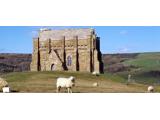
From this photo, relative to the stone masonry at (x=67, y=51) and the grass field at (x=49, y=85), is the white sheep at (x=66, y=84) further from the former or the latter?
the stone masonry at (x=67, y=51)

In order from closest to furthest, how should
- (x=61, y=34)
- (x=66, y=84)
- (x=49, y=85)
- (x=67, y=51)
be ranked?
(x=66, y=84) < (x=49, y=85) < (x=61, y=34) < (x=67, y=51)

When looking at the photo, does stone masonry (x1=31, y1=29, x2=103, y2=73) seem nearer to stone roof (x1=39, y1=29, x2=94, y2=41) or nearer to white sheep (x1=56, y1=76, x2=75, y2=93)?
stone roof (x1=39, y1=29, x2=94, y2=41)

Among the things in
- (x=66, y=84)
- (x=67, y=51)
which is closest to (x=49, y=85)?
(x=66, y=84)

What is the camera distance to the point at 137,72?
5012 centimetres

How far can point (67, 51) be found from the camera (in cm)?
5353

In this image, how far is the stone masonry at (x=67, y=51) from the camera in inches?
2004

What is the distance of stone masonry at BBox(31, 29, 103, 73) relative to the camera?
50906mm

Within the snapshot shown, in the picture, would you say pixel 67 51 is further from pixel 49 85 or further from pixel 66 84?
pixel 66 84

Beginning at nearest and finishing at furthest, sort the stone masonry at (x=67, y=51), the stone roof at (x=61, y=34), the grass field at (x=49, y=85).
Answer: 1. the grass field at (x=49, y=85)
2. the stone masonry at (x=67, y=51)
3. the stone roof at (x=61, y=34)

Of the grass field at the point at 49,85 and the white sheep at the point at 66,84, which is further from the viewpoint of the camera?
the grass field at the point at 49,85

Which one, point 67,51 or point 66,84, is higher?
point 67,51

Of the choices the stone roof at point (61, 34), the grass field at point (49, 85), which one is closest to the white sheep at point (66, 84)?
the grass field at point (49, 85)
